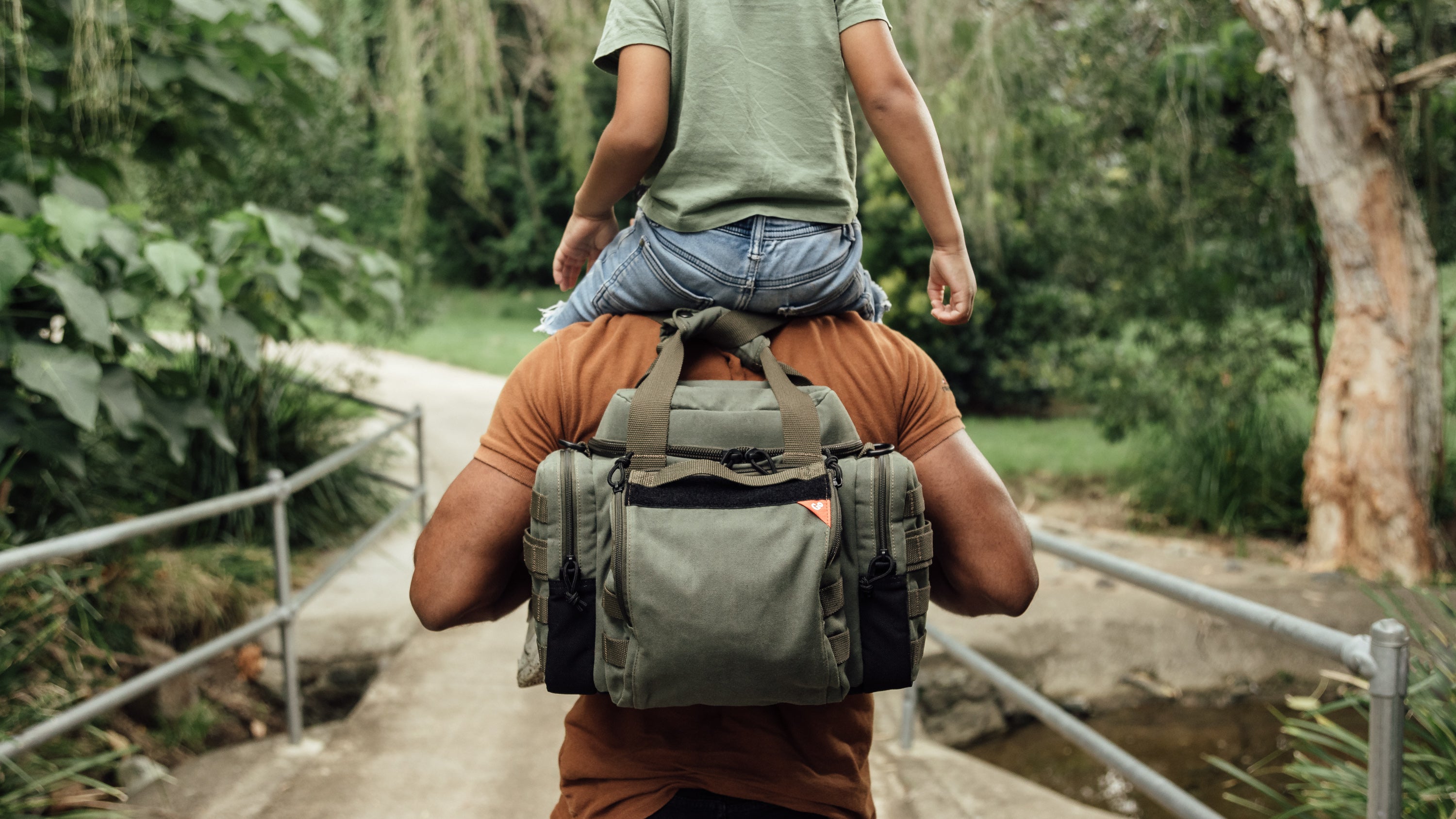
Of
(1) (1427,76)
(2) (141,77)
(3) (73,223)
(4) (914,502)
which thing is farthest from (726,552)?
(1) (1427,76)

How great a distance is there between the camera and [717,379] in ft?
4.83

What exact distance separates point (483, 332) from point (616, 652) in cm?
1783

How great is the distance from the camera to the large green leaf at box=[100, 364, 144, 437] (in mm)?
3318

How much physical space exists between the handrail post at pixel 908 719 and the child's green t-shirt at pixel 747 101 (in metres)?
2.60

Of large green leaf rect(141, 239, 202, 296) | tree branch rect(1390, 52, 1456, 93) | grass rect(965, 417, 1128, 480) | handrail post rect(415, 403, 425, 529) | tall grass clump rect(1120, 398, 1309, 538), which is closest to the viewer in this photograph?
large green leaf rect(141, 239, 202, 296)

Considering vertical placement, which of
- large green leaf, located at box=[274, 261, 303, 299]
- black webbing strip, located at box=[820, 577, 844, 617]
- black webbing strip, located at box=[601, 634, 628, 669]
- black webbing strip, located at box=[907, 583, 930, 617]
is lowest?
black webbing strip, located at box=[601, 634, 628, 669]

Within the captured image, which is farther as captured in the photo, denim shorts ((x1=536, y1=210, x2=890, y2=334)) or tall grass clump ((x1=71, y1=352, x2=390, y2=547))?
tall grass clump ((x1=71, y1=352, x2=390, y2=547))

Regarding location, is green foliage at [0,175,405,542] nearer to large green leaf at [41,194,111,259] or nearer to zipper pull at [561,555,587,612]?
large green leaf at [41,194,111,259]

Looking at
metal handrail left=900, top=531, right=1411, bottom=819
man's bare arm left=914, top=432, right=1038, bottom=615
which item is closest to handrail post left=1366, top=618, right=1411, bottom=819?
metal handrail left=900, top=531, right=1411, bottom=819

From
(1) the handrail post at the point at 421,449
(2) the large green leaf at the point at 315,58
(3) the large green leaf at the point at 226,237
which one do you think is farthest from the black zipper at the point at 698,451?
(1) the handrail post at the point at 421,449

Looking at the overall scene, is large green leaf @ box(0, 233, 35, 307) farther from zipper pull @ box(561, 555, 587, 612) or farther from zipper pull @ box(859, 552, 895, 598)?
zipper pull @ box(859, 552, 895, 598)

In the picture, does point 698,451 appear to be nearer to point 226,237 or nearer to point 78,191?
point 226,237

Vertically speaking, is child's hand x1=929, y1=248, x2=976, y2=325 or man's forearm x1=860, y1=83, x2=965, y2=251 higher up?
man's forearm x1=860, y1=83, x2=965, y2=251

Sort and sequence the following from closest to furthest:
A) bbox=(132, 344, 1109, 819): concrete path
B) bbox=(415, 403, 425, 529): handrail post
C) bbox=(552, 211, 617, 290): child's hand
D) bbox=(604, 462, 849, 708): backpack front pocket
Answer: bbox=(604, 462, 849, 708): backpack front pocket → bbox=(552, 211, 617, 290): child's hand → bbox=(132, 344, 1109, 819): concrete path → bbox=(415, 403, 425, 529): handrail post
